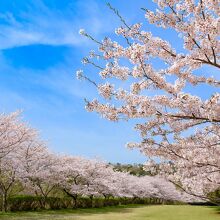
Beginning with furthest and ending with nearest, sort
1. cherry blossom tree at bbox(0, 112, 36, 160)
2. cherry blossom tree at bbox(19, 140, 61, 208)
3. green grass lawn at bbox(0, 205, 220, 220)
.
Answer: cherry blossom tree at bbox(19, 140, 61, 208) < green grass lawn at bbox(0, 205, 220, 220) < cherry blossom tree at bbox(0, 112, 36, 160)

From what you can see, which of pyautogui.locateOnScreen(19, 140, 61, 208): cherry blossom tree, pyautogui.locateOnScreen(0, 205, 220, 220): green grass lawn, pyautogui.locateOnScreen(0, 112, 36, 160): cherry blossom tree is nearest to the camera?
pyautogui.locateOnScreen(0, 112, 36, 160): cherry blossom tree

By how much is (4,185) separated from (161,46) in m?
25.6

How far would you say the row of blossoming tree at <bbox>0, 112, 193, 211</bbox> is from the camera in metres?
23.0

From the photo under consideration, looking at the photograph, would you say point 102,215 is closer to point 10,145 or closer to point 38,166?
point 38,166

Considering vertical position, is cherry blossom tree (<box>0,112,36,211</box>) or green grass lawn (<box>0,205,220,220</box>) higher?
cherry blossom tree (<box>0,112,36,211</box>)

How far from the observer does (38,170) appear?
31094 millimetres

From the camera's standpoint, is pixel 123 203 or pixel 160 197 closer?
pixel 123 203

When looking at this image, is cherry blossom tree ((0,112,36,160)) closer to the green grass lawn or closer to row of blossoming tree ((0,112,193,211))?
row of blossoming tree ((0,112,193,211))

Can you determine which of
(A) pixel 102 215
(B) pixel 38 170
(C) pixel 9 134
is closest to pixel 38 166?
(B) pixel 38 170

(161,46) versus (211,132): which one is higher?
(161,46)

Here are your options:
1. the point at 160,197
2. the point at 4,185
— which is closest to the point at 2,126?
the point at 4,185

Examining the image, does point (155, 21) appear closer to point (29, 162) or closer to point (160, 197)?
point (29, 162)

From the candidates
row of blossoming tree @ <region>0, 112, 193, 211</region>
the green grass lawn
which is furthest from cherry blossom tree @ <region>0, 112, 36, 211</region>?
the green grass lawn

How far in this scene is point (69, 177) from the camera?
1492 inches
